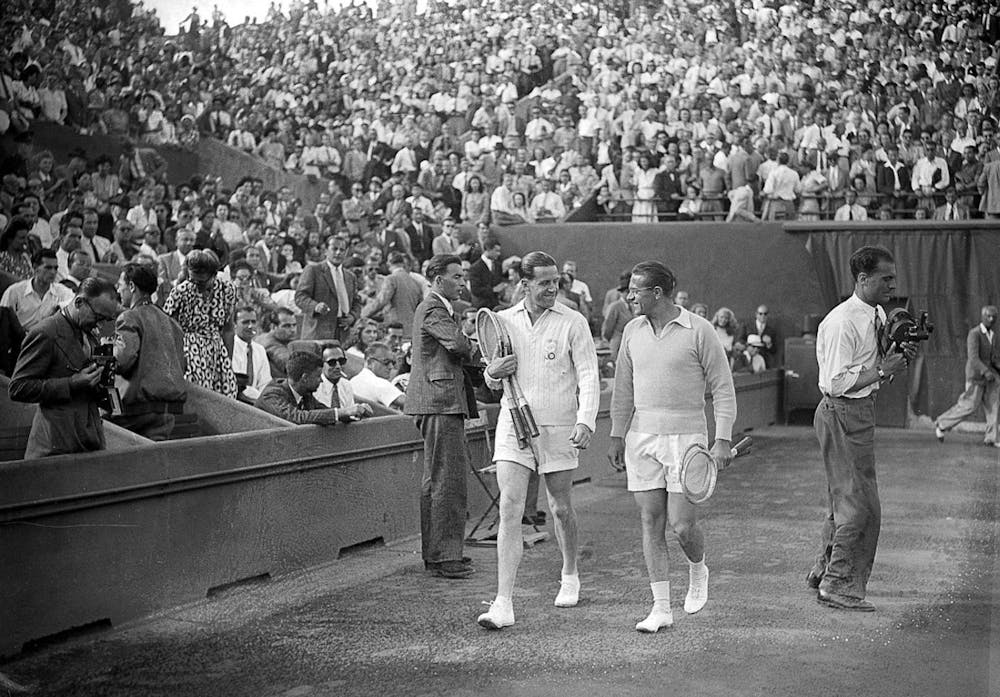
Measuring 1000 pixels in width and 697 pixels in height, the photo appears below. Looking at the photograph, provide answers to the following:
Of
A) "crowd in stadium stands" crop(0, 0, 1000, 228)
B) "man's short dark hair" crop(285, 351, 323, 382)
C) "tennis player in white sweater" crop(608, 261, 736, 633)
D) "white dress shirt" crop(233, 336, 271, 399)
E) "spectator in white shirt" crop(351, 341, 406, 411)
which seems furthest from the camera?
"crowd in stadium stands" crop(0, 0, 1000, 228)

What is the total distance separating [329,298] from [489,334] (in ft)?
19.7

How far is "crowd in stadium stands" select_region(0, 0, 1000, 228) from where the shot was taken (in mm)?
10734

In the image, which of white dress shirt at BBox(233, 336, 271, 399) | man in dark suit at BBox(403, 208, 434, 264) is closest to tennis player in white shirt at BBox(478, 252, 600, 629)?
white dress shirt at BBox(233, 336, 271, 399)

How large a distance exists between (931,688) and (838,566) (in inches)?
53.2

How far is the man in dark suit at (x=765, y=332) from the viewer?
18328 mm

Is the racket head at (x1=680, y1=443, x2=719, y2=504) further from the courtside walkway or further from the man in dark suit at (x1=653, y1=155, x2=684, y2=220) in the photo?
the man in dark suit at (x1=653, y1=155, x2=684, y2=220)

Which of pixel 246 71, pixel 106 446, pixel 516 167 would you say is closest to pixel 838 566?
pixel 106 446

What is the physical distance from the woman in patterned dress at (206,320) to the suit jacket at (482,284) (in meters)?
5.96

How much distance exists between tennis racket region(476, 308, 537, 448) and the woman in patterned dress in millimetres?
2448

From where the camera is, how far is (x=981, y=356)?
A: 15.0 metres

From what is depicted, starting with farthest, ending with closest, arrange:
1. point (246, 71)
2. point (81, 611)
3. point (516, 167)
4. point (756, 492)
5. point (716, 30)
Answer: point (516, 167), point (716, 30), point (246, 71), point (756, 492), point (81, 611)

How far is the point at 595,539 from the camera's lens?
343 inches

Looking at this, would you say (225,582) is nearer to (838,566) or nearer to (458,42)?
(838,566)

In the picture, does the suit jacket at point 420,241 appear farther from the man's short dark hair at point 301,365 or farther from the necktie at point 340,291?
the man's short dark hair at point 301,365
